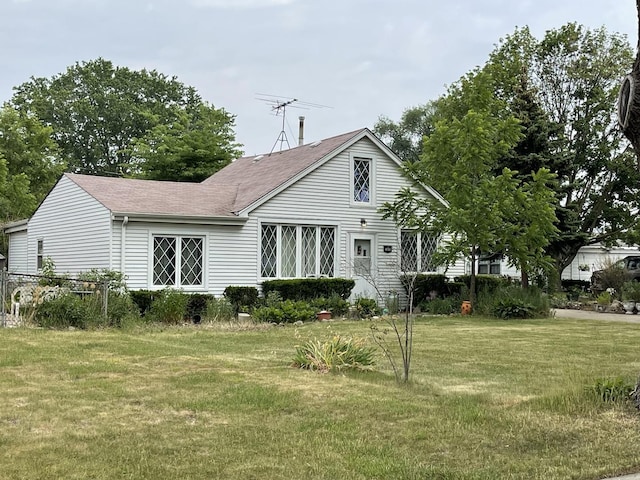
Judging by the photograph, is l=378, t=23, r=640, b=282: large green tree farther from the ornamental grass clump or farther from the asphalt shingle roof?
the ornamental grass clump

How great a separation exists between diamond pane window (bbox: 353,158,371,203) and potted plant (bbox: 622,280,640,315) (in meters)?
8.46

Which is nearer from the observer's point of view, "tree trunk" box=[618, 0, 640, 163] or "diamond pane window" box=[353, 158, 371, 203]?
"tree trunk" box=[618, 0, 640, 163]

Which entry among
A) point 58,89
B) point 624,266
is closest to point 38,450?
point 624,266

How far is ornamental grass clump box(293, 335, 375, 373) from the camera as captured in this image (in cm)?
900

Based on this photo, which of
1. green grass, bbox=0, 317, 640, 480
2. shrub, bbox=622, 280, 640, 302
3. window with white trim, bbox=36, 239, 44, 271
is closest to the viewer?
green grass, bbox=0, 317, 640, 480

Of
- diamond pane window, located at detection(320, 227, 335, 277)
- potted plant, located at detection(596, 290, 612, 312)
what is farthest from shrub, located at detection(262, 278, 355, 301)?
potted plant, located at detection(596, 290, 612, 312)

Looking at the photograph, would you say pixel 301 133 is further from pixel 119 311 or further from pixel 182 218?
pixel 119 311

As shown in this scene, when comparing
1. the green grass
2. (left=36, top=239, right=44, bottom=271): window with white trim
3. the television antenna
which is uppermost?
the television antenna

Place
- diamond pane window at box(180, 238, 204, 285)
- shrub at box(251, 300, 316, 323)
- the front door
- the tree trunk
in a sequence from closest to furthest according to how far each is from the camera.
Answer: the tree trunk, shrub at box(251, 300, 316, 323), diamond pane window at box(180, 238, 204, 285), the front door

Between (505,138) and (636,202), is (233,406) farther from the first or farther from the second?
(636,202)

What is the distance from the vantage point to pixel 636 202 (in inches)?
1176

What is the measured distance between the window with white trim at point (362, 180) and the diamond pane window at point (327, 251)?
4.44ft

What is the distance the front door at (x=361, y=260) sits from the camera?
66.1 feet

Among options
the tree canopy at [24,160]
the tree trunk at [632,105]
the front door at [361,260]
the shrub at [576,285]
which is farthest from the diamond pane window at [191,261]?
the shrub at [576,285]
